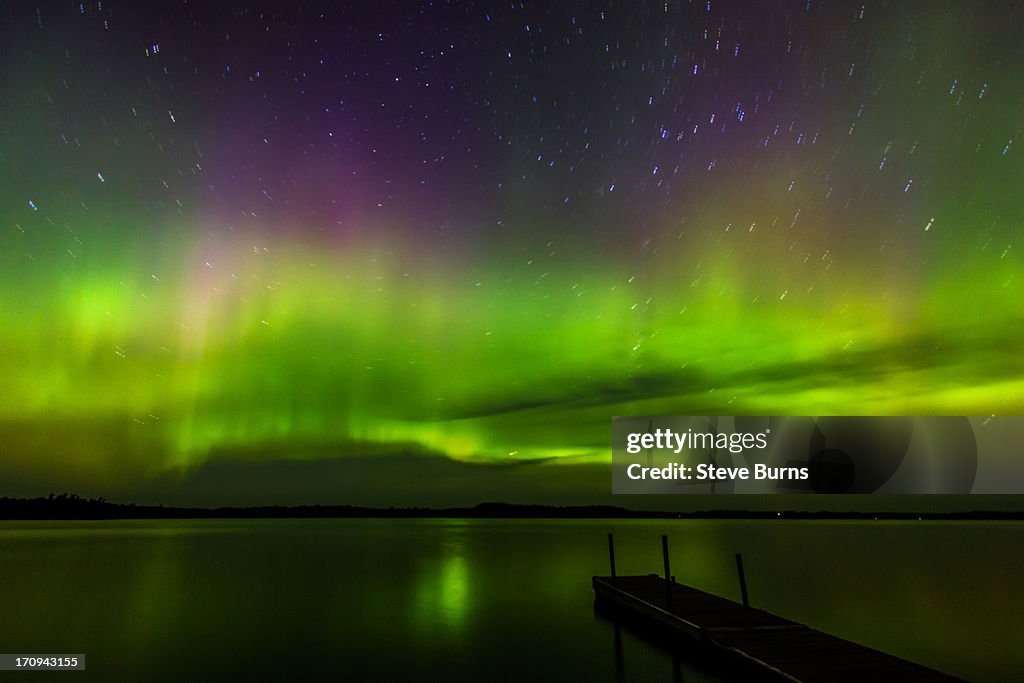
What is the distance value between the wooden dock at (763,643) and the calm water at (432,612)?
1004 mm

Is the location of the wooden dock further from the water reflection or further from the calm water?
the water reflection

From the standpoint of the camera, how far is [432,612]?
31078 millimetres

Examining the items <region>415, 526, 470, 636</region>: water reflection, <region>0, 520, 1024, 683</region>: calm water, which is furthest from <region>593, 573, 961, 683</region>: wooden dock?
<region>415, 526, 470, 636</region>: water reflection

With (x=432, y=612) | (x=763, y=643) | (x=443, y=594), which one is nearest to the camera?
(x=763, y=643)

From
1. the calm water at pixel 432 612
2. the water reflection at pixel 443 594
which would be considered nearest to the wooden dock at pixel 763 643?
the calm water at pixel 432 612

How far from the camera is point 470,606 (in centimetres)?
3291

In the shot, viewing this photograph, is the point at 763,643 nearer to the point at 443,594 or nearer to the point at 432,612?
the point at 432,612

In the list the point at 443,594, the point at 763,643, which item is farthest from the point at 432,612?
the point at 763,643

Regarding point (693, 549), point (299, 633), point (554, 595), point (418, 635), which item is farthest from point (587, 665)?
point (693, 549)

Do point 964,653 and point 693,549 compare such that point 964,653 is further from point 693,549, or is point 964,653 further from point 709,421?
point 693,549

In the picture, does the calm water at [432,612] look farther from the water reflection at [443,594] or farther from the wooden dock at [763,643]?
the wooden dock at [763,643]

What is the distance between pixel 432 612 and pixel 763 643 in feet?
57.1

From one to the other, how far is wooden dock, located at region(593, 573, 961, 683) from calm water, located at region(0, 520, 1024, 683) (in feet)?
3.29

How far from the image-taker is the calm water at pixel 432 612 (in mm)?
21016
